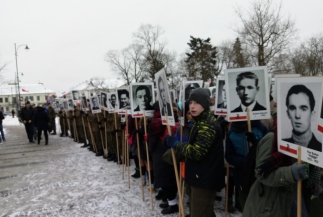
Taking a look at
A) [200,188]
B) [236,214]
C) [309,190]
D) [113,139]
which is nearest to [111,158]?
[113,139]

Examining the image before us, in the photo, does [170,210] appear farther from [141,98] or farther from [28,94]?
[28,94]

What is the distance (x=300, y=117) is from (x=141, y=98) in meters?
3.76

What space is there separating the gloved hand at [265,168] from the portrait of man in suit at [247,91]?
1.34m

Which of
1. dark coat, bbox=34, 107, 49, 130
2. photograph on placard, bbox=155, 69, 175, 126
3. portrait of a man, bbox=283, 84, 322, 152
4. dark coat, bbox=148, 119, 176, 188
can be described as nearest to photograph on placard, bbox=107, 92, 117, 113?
dark coat, bbox=148, 119, 176, 188

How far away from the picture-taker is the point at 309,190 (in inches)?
96.0

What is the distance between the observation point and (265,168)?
7.65ft

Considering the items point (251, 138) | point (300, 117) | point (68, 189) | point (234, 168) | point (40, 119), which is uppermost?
point (300, 117)

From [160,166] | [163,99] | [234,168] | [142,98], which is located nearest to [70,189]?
[160,166]

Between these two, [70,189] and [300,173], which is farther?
[70,189]

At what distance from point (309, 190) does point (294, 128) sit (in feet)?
1.95

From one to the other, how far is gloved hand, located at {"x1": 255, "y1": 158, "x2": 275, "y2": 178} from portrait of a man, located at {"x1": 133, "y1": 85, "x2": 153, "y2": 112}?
11.6 feet

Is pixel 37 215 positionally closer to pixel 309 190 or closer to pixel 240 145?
pixel 240 145

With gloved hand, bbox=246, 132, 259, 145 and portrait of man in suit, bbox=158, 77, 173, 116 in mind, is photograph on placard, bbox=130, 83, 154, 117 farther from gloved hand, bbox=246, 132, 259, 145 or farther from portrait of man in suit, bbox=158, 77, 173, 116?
gloved hand, bbox=246, 132, 259, 145

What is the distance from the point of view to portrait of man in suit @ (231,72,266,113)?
361cm
